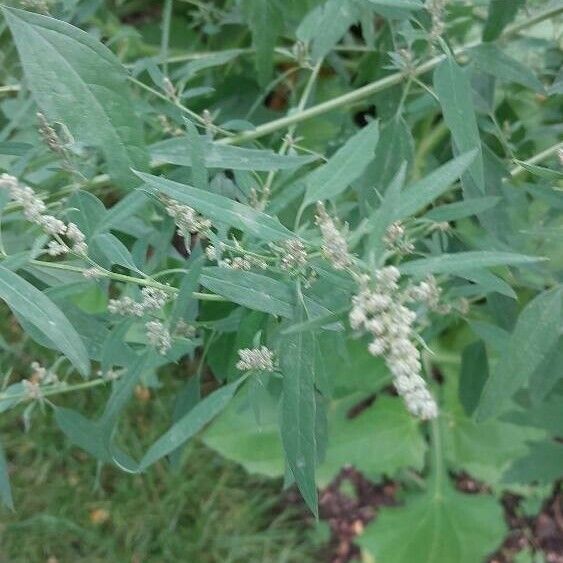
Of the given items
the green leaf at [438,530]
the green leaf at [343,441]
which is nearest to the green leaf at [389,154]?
the green leaf at [343,441]

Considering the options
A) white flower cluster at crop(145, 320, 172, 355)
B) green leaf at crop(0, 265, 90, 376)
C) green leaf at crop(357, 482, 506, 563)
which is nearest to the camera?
green leaf at crop(0, 265, 90, 376)

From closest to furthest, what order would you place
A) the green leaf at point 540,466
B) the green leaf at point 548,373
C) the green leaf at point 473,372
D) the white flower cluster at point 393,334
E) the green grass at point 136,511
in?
the white flower cluster at point 393,334, the green leaf at point 548,373, the green leaf at point 473,372, the green leaf at point 540,466, the green grass at point 136,511

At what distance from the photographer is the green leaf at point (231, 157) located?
785 millimetres

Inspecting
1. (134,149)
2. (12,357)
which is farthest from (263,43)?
(12,357)

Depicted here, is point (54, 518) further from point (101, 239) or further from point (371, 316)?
point (371, 316)

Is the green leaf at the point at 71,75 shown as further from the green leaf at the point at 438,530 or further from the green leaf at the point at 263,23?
the green leaf at the point at 438,530

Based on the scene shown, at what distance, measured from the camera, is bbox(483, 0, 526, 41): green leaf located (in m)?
0.93

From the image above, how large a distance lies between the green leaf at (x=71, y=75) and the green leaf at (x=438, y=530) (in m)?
1.20

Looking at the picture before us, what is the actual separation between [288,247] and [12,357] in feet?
4.47

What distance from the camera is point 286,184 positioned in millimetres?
960

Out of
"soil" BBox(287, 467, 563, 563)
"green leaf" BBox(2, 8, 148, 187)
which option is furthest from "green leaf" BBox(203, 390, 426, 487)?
"green leaf" BBox(2, 8, 148, 187)

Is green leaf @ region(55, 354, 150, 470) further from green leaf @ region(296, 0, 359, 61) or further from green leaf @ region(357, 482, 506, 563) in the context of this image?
green leaf @ region(357, 482, 506, 563)

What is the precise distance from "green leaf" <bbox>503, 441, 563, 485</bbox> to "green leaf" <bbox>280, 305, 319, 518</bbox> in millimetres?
745

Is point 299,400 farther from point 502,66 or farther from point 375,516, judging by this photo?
point 375,516
